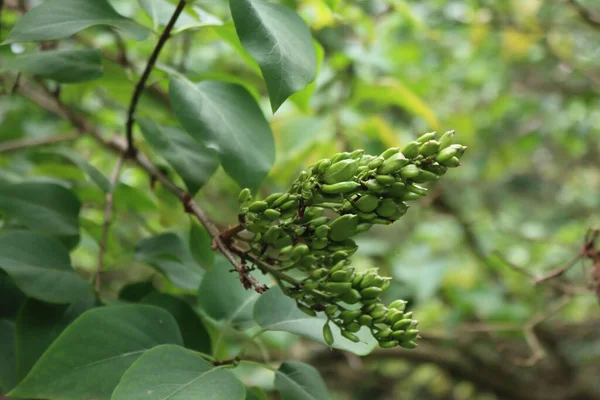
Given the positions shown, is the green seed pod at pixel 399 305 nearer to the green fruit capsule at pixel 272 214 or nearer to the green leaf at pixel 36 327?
the green fruit capsule at pixel 272 214

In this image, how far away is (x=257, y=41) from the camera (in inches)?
21.2

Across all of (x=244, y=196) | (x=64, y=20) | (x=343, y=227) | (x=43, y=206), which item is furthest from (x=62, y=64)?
(x=343, y=227)

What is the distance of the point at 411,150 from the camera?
1.52 ft

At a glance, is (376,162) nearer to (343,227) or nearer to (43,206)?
(343,227)

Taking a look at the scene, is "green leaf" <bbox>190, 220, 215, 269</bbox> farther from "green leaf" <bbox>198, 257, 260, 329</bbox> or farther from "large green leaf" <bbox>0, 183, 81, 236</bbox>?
"large green leaf" <bbox>0, 183, 81, 236</bbox>

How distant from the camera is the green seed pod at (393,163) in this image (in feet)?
1.47

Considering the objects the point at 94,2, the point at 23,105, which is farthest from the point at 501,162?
the point at 94,2

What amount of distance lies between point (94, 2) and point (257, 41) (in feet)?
0.78

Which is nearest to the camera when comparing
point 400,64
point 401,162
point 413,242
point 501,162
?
point 401,162

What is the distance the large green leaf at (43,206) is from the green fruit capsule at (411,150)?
1.67ft

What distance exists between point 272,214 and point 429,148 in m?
0.14

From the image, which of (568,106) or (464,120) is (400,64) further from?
(568,106)

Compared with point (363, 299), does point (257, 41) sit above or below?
above

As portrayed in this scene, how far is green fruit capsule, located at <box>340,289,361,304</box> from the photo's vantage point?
49 cm
